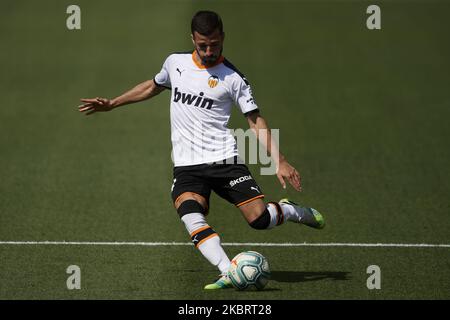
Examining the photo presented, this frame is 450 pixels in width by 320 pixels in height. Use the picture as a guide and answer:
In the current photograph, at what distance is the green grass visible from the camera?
447 inches

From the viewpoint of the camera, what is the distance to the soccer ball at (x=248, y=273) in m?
10.2

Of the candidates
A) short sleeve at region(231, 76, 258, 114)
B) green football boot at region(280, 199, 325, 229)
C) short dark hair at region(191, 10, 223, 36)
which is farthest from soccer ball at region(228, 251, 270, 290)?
short dark hair at region(191, 10, 223, 36)

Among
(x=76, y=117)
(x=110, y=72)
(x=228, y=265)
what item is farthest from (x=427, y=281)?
(x=110, y=72)

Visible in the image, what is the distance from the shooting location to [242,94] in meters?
10.9

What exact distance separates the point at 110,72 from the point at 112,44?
104 inches

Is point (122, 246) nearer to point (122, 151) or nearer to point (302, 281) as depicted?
point (302, 281)

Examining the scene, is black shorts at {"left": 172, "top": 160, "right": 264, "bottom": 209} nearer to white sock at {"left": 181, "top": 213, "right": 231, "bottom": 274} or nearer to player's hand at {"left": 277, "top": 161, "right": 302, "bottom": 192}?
white sock at {"left": 181, "top": 213, "right": 231, "bottom": 274}

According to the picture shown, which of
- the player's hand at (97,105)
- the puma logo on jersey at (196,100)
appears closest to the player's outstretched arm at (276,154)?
the puma logo on jersey at (196,100)


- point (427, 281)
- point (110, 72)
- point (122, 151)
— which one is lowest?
point (427, 281)

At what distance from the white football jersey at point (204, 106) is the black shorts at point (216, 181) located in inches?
3.6

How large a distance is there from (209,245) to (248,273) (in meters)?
0.55

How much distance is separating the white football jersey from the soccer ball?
129cm
